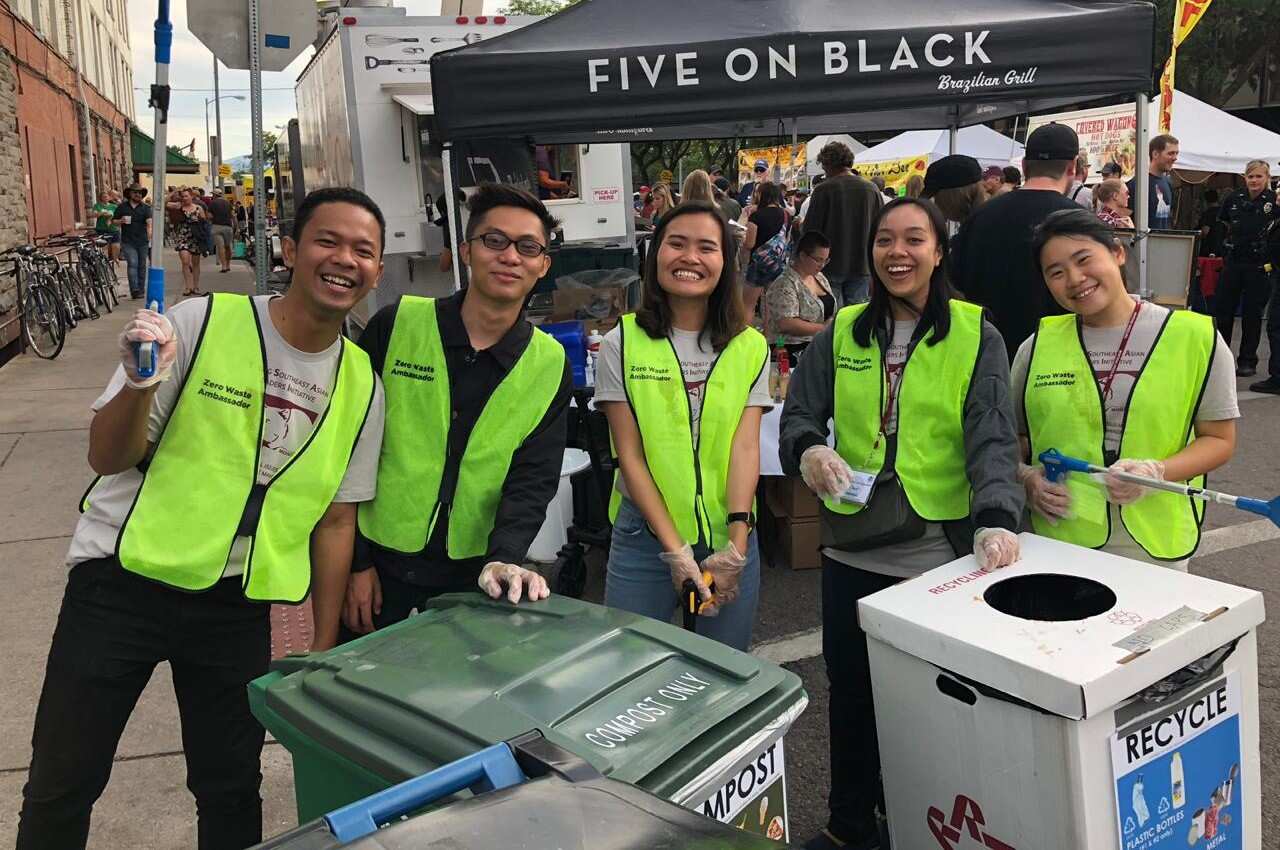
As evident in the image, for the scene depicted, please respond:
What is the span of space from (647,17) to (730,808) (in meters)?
4.13

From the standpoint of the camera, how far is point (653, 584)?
2623 mm

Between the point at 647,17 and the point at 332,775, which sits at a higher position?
the point at 647,17

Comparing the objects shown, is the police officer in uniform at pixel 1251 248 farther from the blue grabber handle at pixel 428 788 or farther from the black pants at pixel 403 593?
the blue grabber handle at pixel 428 788

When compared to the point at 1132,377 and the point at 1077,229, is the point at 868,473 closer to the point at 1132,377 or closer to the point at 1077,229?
the point at 1132,377

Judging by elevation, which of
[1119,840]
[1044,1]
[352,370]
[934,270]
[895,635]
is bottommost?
[1119,840]

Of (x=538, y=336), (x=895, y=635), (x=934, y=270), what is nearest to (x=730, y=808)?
(x=895, y=635)

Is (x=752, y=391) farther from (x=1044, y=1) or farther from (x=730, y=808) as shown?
(x=1044, y=1)

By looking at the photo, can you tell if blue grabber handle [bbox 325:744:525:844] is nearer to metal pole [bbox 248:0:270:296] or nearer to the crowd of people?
the crowd of people

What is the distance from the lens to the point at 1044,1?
16.0 feet

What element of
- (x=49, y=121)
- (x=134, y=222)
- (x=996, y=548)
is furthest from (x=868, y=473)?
(x=49, y=121)

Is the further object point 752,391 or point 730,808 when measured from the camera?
point 752,391

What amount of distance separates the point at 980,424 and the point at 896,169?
1682cm

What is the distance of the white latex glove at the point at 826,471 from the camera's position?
7.93 ft

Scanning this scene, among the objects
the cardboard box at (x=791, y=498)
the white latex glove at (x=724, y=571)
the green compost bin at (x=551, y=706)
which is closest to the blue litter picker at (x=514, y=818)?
the green compost bin at (x=551, y=706)
